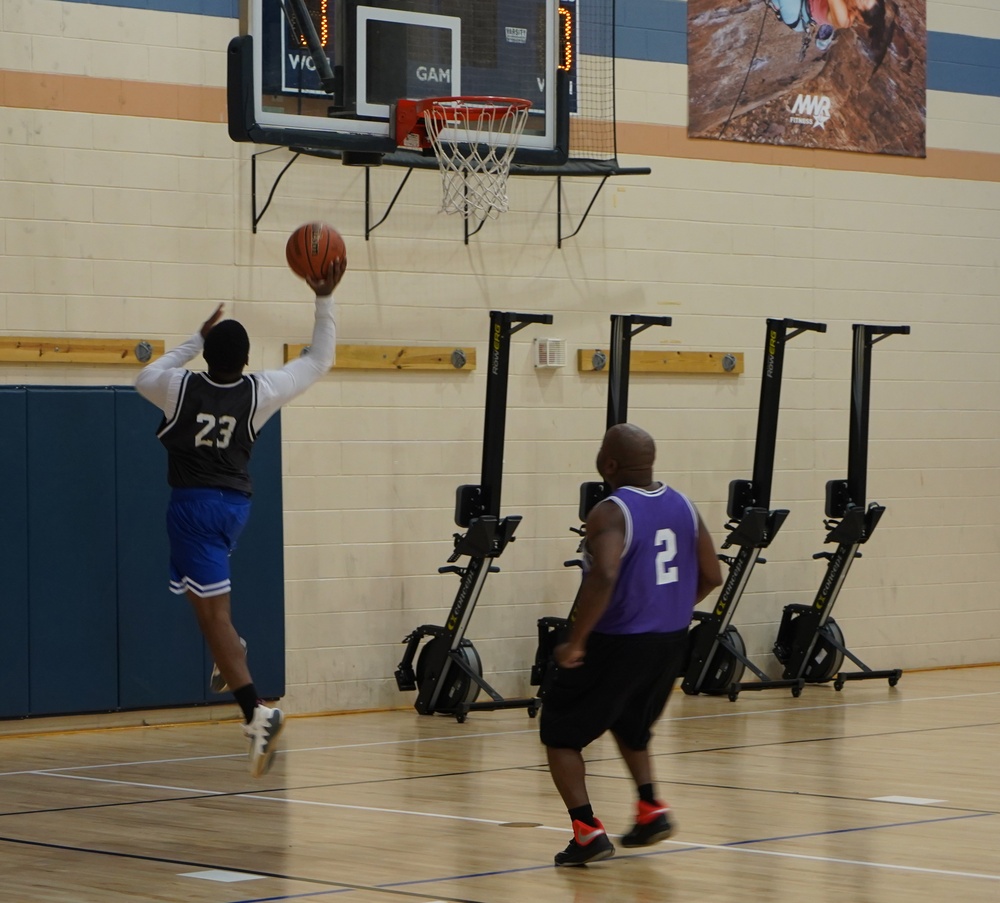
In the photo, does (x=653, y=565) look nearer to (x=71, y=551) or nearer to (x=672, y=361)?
(x=71, y=551)

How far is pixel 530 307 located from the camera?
10.3 m

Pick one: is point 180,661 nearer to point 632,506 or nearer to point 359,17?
point 359,17

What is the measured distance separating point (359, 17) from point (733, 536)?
12.9 ft

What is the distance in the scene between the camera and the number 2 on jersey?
16.8 feet

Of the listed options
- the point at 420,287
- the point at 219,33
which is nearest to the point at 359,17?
the point at 219,33

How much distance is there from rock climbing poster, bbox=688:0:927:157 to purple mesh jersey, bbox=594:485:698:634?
6.17 m

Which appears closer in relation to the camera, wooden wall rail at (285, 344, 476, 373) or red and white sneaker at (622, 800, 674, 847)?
red and white sneaker at (622, 800, 674, 847)

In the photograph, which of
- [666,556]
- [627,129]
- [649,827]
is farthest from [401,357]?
[649,827]

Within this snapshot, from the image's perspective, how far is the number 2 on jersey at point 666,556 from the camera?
5.11 metres

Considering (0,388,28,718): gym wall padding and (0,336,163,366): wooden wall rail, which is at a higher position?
(0,336,163,366): wooden wall rail

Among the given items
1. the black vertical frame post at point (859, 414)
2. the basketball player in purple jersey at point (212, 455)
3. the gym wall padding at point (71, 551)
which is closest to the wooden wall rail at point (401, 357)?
the gym wall padding at point (71, 551)

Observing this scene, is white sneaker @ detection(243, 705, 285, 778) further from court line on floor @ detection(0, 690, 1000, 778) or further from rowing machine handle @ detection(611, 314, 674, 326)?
rowing machine handle @ detection(611, 314, 674, 326)

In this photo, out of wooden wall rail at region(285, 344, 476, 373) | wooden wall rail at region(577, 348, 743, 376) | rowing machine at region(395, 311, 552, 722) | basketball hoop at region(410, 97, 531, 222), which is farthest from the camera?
wooden wall rail at region(577, 348, 743, 376)

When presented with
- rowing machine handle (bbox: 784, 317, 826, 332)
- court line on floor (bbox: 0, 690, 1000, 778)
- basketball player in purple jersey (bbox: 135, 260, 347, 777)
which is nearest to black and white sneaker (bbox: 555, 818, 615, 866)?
basketball player in purple jersey (bbox: 135, 260, 347, 777)
